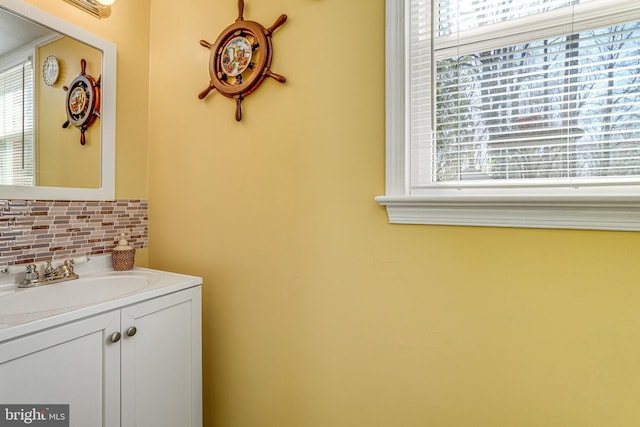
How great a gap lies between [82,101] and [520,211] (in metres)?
1.68

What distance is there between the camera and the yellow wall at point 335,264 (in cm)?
81

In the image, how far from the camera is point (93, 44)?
4.21 feet

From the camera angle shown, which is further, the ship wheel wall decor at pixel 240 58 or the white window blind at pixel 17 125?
the ship wheel wall decor at pixel 240 58

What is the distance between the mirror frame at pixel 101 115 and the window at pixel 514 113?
122 centimetres

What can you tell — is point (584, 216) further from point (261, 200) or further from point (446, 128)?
point (261, 200)

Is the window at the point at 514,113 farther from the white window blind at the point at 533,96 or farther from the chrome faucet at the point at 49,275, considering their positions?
the chrome faucet at the point at 49,275

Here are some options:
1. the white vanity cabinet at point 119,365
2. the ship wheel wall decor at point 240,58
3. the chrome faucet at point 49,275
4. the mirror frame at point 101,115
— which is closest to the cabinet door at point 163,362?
the white vanity cabinet at point 119,365

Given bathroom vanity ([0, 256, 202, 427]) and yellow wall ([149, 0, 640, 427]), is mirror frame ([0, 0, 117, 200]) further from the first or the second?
bathroom vanity ([0, 256, 202, 427])

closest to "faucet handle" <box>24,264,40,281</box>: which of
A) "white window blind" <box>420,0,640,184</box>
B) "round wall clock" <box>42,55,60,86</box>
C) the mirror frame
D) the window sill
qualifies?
the mirror frame

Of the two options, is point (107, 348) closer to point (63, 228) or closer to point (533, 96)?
point (63, 228)

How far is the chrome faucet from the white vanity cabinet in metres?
0.42

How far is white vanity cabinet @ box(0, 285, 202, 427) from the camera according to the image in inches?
29.6

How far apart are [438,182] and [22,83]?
5.04 feet

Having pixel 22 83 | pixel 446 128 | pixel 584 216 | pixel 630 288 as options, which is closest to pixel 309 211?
pixel 446 128
